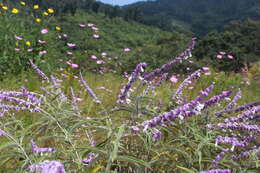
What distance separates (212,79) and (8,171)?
6344 mm

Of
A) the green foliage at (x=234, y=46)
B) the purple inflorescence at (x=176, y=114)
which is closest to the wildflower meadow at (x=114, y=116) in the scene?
the purple inflorescence at (x=176, y=114)

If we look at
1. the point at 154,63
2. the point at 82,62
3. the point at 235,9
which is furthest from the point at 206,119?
the point at 235,9

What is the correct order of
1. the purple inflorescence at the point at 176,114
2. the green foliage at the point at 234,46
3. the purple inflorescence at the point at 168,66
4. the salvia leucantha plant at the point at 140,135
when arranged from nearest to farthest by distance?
the purple inflorescence at the point at 176,114 → the salvia leucantha plant at the point at 140,135 → the purple inflorescence at the point at 168,66 → the green foliage at the point at 234,46

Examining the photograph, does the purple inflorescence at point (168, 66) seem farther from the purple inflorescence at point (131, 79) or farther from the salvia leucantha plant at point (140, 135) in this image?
the purple inflorescence at point (131, 79)

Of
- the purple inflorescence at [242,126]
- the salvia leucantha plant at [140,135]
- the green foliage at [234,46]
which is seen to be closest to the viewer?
the salvia leucantha plant at [140,135]

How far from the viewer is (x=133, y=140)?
6.48 ft

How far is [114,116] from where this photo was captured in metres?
3.37

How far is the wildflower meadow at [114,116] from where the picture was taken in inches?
47.1

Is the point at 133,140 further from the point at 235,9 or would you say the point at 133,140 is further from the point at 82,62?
the point at 235,9

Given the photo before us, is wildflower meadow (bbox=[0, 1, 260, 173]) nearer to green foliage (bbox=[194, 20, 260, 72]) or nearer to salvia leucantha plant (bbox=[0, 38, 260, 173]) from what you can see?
salvia leucantha plant (bbox=[0, 38, 260, 173])

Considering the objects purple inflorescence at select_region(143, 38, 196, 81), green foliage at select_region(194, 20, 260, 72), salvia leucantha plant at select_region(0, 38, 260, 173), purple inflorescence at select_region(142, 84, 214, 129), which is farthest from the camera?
green foliage at select_region(194, 20, 260, 72)

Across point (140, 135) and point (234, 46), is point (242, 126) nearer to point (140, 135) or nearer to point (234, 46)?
point (140, 135)

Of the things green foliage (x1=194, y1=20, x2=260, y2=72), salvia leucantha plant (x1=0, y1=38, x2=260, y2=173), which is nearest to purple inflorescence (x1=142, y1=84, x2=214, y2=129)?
salvia leucantha plant (x1=0, y1=38, x2=260, y2=173)

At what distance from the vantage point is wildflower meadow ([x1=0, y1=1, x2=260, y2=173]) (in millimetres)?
1197
